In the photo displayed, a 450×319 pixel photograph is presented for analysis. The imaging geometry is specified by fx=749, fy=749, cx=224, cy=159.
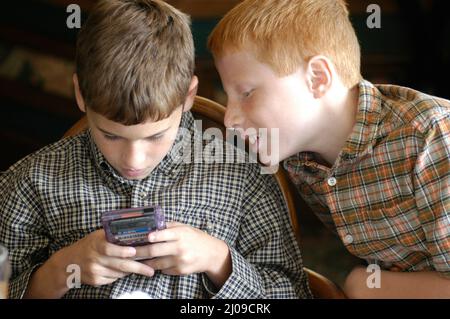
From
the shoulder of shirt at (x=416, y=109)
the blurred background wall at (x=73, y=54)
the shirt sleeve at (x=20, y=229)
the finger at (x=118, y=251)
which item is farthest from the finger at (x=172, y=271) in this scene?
the blurred background wall at (x=73, y=54)

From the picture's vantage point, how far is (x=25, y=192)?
4.34 ft

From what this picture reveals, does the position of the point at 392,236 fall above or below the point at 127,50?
below

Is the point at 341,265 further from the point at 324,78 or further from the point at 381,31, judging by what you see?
the point at 324,78

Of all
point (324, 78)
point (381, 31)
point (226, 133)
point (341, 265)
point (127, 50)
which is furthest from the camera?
point (381, 31)

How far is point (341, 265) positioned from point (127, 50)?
4.78 ft

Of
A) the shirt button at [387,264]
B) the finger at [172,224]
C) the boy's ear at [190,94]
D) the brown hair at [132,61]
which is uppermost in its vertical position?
the brown hair at [132,61]

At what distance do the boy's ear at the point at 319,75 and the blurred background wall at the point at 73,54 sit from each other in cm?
119

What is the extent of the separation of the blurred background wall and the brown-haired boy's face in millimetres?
1235

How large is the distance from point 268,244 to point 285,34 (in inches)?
15.0

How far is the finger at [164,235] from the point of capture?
1167 mm

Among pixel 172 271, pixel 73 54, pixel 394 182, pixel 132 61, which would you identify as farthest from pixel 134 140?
pixel 73 54

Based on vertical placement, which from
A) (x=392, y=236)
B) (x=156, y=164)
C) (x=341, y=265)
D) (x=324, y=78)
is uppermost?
(x=324, y=78)

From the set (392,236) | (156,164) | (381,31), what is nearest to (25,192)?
(156,164)

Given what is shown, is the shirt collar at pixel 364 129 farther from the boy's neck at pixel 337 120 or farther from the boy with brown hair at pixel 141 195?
the boy with brown hair at pixel 141 195
